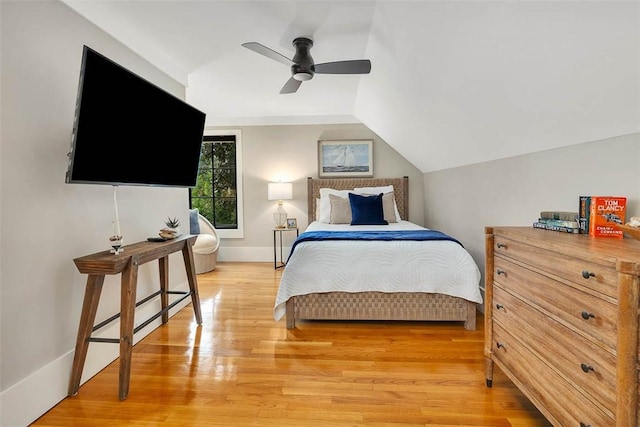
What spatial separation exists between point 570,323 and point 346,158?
4064 millimetres

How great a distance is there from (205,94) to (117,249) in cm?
272

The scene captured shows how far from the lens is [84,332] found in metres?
1.74

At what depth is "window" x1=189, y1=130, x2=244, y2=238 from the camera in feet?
16.8

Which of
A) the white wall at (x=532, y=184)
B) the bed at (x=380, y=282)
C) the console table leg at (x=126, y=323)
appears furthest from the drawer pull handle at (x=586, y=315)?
the console table leg at (x=126, y=323)

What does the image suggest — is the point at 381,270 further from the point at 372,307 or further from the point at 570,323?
the point at 570,323

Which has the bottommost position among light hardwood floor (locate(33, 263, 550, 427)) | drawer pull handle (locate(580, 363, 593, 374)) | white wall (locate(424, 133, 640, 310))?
light hardwood floor (locate(33, 263, 550, 427))

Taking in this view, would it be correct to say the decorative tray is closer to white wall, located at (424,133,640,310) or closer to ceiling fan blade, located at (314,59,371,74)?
white wall, located at (424,133,640,310)

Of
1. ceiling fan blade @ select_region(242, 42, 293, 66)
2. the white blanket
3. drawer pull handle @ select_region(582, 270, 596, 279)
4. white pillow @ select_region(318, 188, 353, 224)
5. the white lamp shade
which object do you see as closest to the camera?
drawer pull handle @ select_region(582, 270, 596, 279)

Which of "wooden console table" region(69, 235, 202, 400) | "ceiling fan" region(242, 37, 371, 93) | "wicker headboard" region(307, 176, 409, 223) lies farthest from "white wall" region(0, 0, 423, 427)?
"wicker headboard" region(307, 176, 409, 223)

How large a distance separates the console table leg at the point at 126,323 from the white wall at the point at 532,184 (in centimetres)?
255

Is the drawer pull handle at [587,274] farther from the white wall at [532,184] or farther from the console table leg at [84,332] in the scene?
the console table leg at [84,332]

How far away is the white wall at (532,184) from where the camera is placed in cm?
152

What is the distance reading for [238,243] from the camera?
514 cm

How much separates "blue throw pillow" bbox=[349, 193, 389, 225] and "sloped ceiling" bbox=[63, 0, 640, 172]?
2.91 feet
